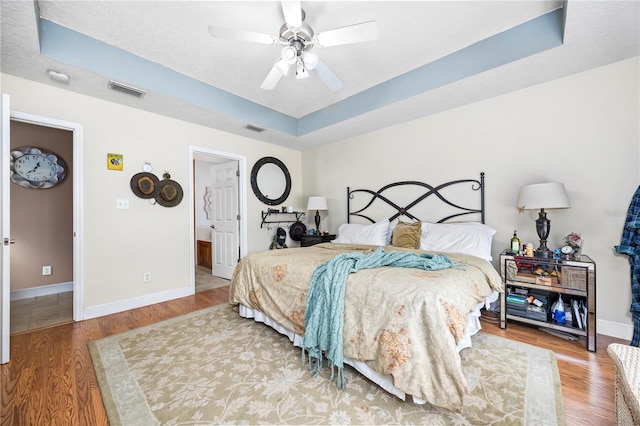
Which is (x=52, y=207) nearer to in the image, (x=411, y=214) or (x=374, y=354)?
(x=374, y=354)

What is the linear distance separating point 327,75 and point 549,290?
2775 mm

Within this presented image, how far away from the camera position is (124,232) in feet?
10.3

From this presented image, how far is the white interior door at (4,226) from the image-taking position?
194 centimetres

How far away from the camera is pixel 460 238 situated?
284cm

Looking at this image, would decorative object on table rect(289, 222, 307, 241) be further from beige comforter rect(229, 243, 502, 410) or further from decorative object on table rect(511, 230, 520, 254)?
decorative object on table rect(511, 230, 520, 254)

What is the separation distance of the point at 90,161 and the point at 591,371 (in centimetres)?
493

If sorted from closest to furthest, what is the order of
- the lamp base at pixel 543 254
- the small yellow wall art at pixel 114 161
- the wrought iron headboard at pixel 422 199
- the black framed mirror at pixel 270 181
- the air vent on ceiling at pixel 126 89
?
the lamp base at pixel 543 254 < the air vent on ceiling at pixel 126 89 < the small yellow wall art at pixel 114 161 < the wrought iron headboard at pixel 422 199 < the black framed mirror at pixel 270 181

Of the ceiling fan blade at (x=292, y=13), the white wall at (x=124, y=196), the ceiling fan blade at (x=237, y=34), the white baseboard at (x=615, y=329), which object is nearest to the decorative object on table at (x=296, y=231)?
Answer: the white wall at (x=124, y=196)

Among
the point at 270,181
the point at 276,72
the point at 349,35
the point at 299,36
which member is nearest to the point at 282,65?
the point at 276,72

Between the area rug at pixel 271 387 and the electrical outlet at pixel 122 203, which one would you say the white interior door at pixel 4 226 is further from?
the electrical outlet at pixel 122 203

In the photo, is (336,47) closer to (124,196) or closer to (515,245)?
(515,245)

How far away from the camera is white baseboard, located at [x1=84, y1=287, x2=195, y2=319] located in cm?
288

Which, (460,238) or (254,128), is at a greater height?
(254,128)

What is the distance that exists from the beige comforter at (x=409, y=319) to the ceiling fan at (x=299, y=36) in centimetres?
169
